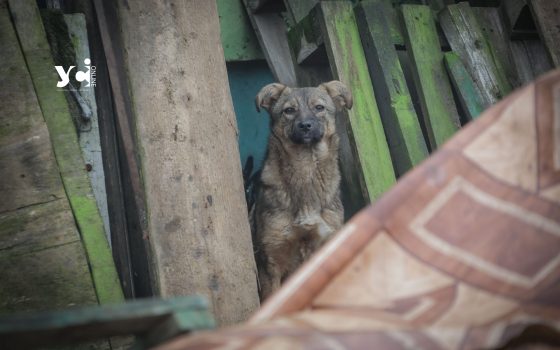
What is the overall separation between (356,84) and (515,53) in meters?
1.18

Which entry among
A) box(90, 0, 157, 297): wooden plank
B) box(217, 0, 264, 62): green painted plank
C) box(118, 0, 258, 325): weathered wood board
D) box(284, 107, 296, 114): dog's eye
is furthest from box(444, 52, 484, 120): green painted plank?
box(90, 0, 157, 297): wooden plank

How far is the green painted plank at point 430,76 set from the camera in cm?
489

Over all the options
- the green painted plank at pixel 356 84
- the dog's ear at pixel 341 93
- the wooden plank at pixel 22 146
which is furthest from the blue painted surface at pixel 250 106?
the wooden plank at pixel 22 146

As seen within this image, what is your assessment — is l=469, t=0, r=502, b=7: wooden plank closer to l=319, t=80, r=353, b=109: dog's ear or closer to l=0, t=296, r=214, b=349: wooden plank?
l=319, t=80, r=353, b=109: dog's ear

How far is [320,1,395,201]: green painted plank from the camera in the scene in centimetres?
487

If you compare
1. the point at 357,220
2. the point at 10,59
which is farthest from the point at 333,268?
the point at 10,59

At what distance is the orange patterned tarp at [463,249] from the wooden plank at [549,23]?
3.01 m

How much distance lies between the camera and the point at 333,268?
1.68 m

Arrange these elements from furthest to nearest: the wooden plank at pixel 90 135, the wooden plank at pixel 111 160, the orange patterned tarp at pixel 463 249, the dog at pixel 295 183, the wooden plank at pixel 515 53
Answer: the dog at pixel 295 183 < the wooden plank at pixel 515 53 < the wooden plank at pixel 111 160 < the wooden plank at pixel 90 135 < the orange patterned tarp at pixel 463 249

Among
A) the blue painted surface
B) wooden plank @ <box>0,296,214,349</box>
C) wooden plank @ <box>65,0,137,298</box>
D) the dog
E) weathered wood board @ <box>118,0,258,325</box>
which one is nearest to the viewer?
wooden plank @ <box>0,296,214,349</box>

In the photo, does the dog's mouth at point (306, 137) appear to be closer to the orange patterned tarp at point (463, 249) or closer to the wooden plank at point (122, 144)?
the wooden plank at point (122, 144)

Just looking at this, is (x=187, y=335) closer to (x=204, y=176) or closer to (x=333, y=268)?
(x=333, y=268)

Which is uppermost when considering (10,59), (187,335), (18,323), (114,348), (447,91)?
(10,59)

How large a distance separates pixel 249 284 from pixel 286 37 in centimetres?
315
